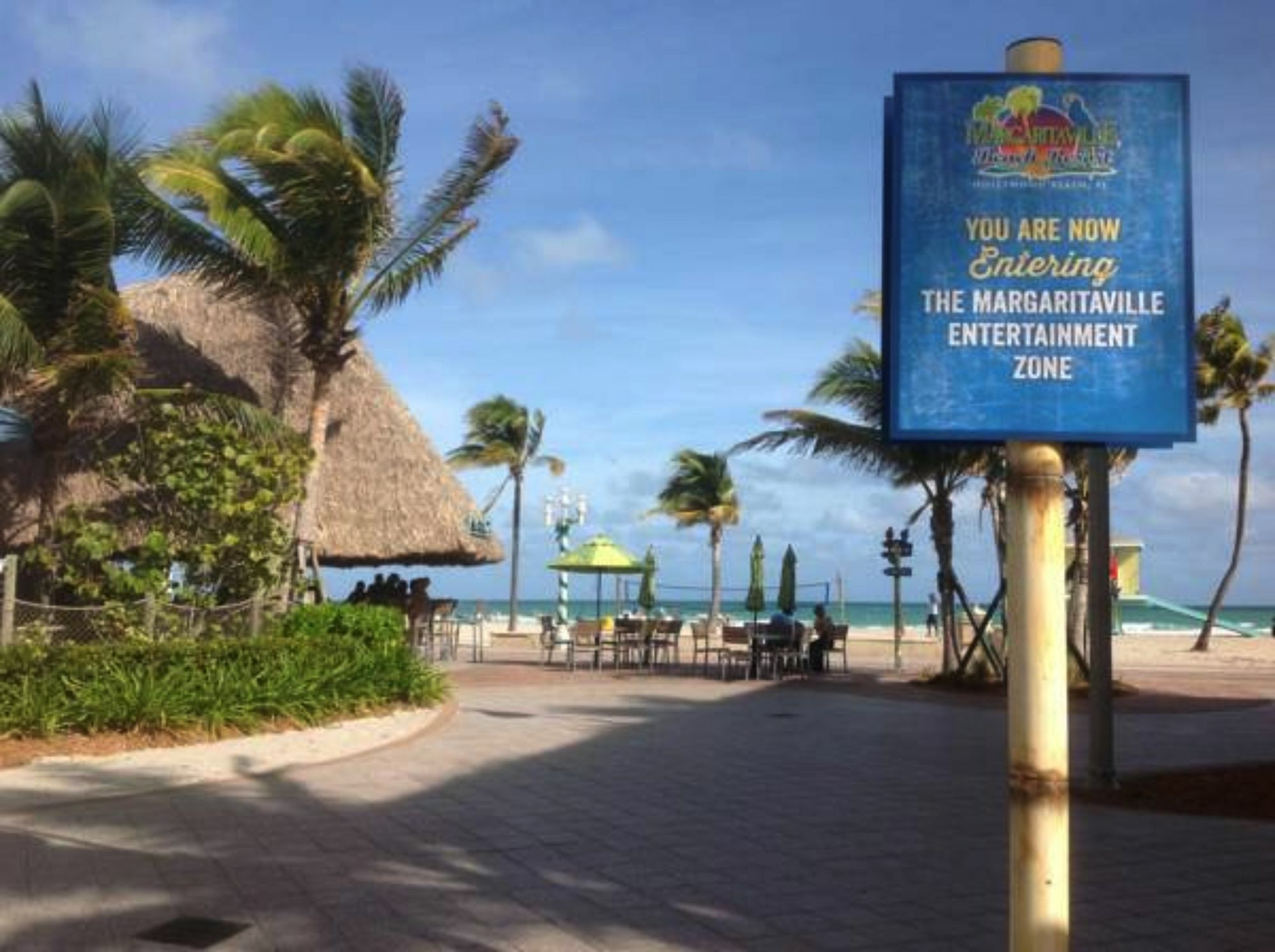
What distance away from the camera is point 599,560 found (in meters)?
23.0

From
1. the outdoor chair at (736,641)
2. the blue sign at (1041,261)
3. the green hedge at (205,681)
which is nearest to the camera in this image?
the blue sign at (1041,261)

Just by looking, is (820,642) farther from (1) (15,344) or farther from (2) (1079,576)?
(1) (15,344)

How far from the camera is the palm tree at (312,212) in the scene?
1538 centimetres

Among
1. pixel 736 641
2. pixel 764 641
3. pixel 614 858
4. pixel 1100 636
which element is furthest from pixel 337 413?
pixel 614 858

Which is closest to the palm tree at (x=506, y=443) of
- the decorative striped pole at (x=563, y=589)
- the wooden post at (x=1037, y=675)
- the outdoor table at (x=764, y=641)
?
the decorative striped pole at (x=563, y=589)

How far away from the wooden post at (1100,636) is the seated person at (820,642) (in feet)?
39.9

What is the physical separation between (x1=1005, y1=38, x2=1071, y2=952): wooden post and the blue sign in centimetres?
14

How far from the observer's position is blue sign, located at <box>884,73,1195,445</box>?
3266 mm

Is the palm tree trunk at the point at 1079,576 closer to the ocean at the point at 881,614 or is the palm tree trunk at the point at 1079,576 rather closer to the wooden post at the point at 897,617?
the wooden post at the point at 897,617

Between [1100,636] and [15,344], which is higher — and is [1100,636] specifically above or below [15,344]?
below

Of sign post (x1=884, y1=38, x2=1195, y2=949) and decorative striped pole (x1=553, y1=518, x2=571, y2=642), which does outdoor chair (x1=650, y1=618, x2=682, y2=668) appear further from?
sign post (x1=884, y1=38, x2=1195, y2=949)

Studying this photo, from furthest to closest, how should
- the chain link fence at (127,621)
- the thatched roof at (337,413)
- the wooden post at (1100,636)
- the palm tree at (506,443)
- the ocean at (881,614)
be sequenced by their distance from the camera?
1. the ocean at (881,614)
2. the palm tree at (506,443)
3. the thatched roof at (337,413)
4. the chain link fence at (127,621)
5. the wooden post at (1100,636)

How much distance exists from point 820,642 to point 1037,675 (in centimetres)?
1882

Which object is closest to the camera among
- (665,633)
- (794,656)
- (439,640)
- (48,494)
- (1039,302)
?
(1039,302)
